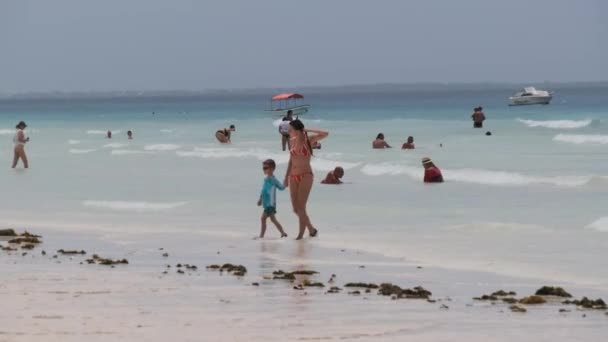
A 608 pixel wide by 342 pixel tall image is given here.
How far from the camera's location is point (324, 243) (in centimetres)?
1515

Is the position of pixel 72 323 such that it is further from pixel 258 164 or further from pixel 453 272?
pixel 258 164

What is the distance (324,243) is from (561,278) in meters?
4.01

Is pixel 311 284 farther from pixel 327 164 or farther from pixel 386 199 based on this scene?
pixel 327 164

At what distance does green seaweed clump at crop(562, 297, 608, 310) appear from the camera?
9.80 metres

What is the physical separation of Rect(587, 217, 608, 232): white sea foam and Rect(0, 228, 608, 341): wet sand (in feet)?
14.3

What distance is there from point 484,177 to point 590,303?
1745cm

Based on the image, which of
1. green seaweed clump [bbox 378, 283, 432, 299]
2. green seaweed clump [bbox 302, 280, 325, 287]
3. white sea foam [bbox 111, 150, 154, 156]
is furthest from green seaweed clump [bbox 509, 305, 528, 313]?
white sea foam [bbox 111, 150, 154, 156]

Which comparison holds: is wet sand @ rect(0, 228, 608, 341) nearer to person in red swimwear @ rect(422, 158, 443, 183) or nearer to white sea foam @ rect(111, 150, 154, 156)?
person in red swimwear @ rect(422, 158, 443, 183)

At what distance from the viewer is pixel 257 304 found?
32.9 feet

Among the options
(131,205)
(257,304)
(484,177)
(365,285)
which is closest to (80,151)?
(484,177)

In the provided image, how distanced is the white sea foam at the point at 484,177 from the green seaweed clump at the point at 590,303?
49.1 feet

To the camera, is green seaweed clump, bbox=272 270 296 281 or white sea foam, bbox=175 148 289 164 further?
white sea foam, bbox=175 148 289 164

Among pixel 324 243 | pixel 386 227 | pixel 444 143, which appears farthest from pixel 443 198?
pixel 444 143

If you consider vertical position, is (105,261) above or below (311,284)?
above
